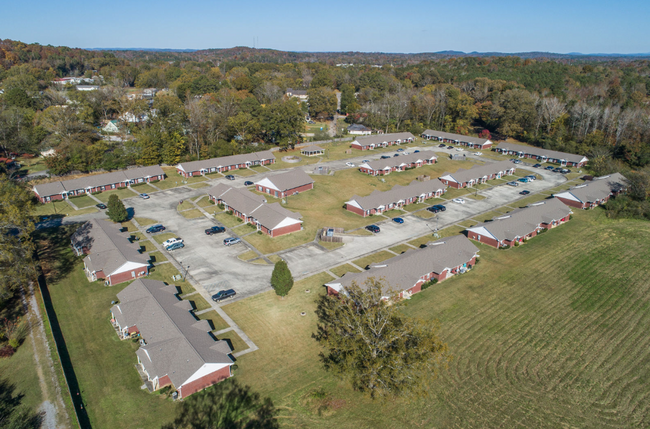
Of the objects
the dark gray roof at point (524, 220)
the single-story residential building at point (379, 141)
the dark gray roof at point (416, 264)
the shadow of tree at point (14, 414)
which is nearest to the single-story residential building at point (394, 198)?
the dark gray roof at point (524, 220)

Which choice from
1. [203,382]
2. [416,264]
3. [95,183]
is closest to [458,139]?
[416,264]

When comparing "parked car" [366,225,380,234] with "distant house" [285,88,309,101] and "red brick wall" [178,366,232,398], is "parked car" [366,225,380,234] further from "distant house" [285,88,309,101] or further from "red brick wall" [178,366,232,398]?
"distant house" [285,88,309,101]

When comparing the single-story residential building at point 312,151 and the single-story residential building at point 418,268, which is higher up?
the single-story residential building at point 312,151

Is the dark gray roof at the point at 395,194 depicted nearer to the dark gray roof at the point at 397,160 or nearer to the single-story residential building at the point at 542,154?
the dark gray roof at the point at 397,160

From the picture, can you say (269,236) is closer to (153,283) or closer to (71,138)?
(153,283)

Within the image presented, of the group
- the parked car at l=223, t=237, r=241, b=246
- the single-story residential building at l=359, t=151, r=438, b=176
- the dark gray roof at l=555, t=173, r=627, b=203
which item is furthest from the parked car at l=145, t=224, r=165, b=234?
the dark gray roof at l=555, t=173, r=627, b=203
